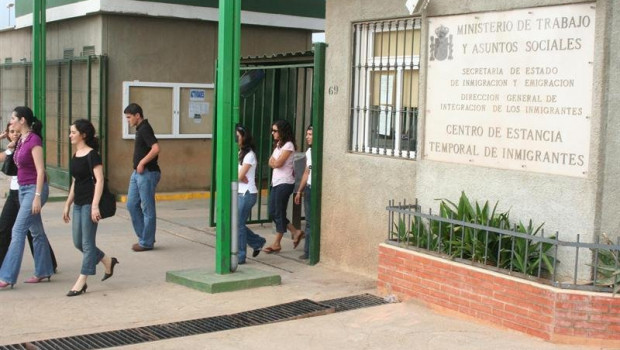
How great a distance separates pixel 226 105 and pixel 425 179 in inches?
82.0

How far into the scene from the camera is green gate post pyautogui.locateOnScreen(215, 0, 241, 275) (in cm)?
820

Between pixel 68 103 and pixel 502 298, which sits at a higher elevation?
pixel 68 103

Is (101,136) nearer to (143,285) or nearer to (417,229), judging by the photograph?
(143,285)

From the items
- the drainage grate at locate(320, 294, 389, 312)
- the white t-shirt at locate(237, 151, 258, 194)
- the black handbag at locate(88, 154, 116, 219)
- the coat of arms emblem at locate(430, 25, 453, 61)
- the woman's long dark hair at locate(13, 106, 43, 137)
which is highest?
the coat of arms emblem at locate(430, 25, 453, 61)

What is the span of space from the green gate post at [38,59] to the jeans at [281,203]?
6.24 metres

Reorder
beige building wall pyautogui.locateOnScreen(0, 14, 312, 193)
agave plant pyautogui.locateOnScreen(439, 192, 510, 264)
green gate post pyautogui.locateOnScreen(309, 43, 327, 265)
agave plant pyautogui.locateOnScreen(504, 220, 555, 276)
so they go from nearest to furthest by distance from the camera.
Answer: agave plant pyautogui.locateOnScreen(504, 220, 555, 276) < agave plant pyautogui.locateOnScreen(439, 192, 510, 264) < green gate post pyautogui.locateOnScreen(309, 43, 327, 265) < beige building wall pyautogui.locateOnScreen(0, 14, 312, 193)

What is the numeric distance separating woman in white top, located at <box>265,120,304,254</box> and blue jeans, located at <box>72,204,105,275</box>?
8.76 feet

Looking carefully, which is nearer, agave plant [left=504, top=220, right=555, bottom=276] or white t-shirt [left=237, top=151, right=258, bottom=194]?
agave plant [left=504, top=220, right=555, bottom=276]

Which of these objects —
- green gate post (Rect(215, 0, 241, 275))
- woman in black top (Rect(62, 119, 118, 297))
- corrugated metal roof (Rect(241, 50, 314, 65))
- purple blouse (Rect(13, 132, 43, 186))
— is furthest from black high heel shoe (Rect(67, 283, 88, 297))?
corrugated metal roof (Rect(241, 50, 314, 65))

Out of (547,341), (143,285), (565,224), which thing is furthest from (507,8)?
(143,285)

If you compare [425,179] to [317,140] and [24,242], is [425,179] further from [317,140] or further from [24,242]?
[24,242]

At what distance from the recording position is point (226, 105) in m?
8.24

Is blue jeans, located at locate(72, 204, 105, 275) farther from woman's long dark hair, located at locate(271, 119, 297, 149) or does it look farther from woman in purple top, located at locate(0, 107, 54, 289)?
woman's long dark hair, located at locate(271, 119, 297, 149)

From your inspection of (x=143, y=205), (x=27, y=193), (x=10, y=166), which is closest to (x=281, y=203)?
(x=143, y=205)
